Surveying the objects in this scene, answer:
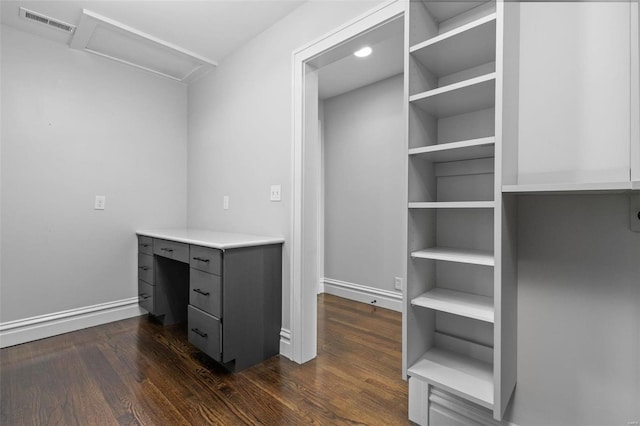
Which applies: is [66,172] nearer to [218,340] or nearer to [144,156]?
[144,156]

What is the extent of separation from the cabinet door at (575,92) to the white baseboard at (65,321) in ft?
10.9

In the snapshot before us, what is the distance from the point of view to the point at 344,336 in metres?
2.49

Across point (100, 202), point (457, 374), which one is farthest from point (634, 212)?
point (100, 202)

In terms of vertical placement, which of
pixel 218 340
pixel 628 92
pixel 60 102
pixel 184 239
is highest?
pixel 60 102

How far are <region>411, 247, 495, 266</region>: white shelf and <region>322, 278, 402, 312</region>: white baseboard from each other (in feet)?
6.02

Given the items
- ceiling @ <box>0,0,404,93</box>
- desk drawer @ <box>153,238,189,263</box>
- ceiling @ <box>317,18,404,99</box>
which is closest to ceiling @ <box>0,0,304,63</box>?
ceiling @ <box>0,0,404,93</box>

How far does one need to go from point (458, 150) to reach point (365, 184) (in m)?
2.20

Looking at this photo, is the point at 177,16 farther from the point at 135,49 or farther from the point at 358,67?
the point at 358,67

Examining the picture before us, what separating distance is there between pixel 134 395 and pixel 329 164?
9.58 feet

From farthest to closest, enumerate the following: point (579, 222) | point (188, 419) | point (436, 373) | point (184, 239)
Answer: point (184, 239), point (188, 419), point (436, 373), point (579, 222)

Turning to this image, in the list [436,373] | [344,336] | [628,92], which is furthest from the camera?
[344,336]

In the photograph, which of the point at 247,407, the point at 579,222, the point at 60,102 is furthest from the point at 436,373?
the point at 60,102

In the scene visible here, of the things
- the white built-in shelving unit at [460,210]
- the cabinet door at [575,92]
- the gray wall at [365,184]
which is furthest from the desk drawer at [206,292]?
the gray wall at [365,184]

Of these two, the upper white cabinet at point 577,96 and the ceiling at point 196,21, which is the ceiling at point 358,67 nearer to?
the ceiling at point 196,21
